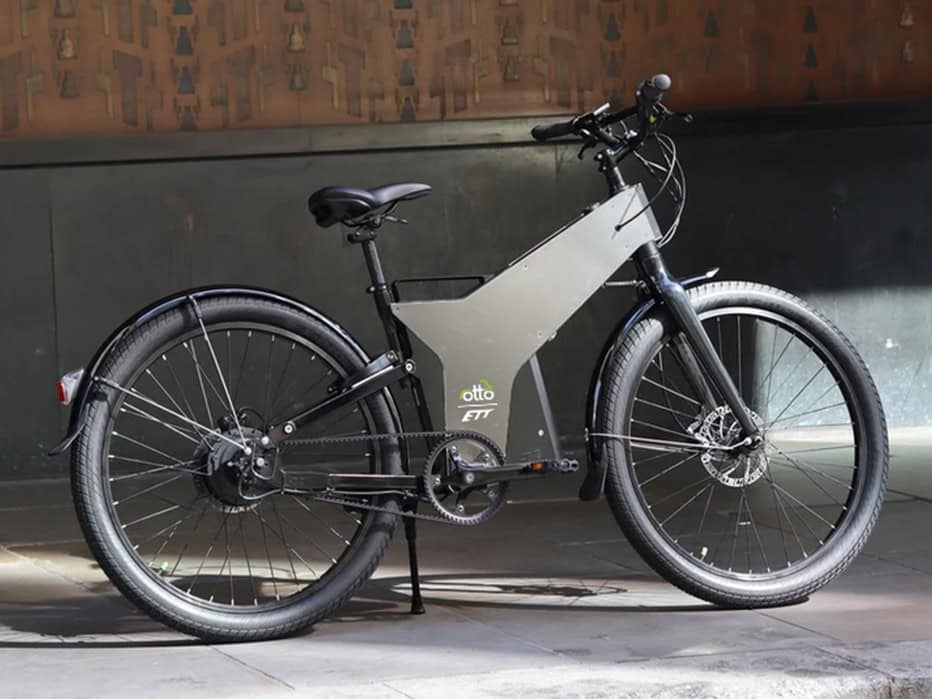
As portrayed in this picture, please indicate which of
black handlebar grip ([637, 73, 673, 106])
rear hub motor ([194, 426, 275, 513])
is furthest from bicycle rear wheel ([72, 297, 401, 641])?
black handlebar grip ([637, 73, 673, 106])

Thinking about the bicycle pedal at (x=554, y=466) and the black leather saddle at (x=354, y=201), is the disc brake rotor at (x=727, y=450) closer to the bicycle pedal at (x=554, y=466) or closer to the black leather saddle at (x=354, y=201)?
the bicycle pedal at (x=554, y=466)

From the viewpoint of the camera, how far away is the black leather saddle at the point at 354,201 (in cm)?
464

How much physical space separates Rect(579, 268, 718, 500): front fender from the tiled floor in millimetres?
378

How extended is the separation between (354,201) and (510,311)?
55 centimetres

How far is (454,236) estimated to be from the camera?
25.5ft

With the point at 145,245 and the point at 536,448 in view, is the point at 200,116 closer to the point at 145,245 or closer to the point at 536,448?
the point at 145,245

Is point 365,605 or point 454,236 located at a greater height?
point 454,236

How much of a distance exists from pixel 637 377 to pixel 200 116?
10.9ft

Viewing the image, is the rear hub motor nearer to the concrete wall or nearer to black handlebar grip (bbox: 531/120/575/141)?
black handlebar grip (bbox: 531/120/575/141)

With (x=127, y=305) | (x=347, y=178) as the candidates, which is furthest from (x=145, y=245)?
(x=347, y=178)

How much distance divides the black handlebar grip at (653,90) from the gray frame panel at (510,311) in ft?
0.90

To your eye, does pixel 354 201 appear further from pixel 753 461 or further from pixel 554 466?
pixel 753 461

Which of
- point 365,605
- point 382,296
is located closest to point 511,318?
point 382,296

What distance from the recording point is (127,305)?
24.8ft
